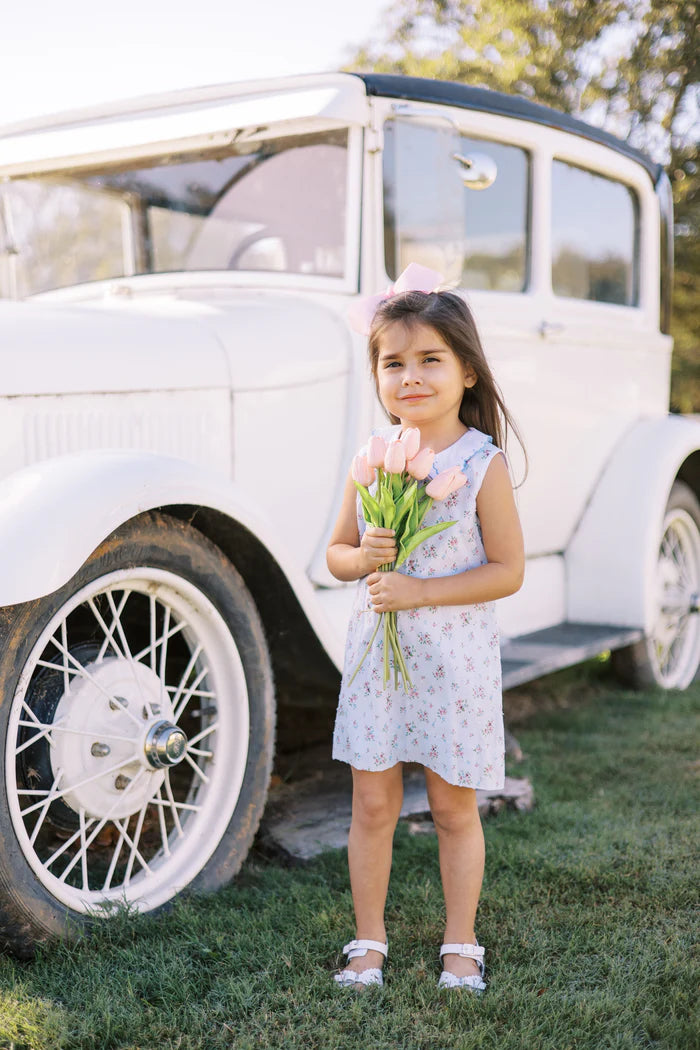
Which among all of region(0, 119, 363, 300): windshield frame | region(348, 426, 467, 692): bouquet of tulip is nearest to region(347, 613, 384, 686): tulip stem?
region(348, 426, 467, 692): bouquet of tulip

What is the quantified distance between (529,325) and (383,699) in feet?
6.54

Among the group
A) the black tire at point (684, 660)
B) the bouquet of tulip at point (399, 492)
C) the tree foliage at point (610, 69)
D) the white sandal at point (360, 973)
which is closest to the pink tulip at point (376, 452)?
the bouquet of tulip at point (399, 492)

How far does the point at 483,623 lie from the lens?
1984mm

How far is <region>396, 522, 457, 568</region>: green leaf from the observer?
6.09ft

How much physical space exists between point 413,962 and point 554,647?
159 centimetres

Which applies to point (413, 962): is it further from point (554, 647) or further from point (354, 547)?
point (554, 647)

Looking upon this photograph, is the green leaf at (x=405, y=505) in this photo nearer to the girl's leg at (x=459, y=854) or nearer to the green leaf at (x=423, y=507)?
the green leaf at (x=423, y=507)

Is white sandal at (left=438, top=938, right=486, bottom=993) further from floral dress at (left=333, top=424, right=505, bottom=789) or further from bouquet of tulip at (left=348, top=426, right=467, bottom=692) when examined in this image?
bouquet of tulip at (left=348, top=426, right=467, bottom=692)

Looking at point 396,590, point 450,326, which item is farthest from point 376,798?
point 450,326

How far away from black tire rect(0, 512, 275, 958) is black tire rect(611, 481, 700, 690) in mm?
2306

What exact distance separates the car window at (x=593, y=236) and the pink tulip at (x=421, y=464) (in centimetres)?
214

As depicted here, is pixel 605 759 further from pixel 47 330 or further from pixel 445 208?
pixel 47 330

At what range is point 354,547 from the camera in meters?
2.04

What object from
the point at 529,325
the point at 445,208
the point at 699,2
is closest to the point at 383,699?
the point at 445,208
